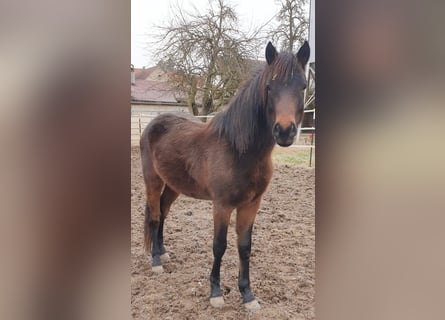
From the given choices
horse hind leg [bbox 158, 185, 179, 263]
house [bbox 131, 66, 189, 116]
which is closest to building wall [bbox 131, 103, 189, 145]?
house [bbox 131, 66, 189, 116]

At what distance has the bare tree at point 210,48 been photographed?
54.1 inches

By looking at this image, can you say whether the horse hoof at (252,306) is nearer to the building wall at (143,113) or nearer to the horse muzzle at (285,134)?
the horse muzzle at (285,134)

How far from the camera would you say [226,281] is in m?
1.39

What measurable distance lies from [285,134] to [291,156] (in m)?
0.11

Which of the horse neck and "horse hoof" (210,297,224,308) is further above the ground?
the horse neck

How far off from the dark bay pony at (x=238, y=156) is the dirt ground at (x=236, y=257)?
0.11ft

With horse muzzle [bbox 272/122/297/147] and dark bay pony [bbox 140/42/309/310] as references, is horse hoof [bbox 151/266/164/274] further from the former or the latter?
horse muzzle [bbox 272/122/297/147]

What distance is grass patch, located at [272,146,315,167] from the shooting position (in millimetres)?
1349

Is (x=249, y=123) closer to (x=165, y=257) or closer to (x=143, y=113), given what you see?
(x=143, y=113)
